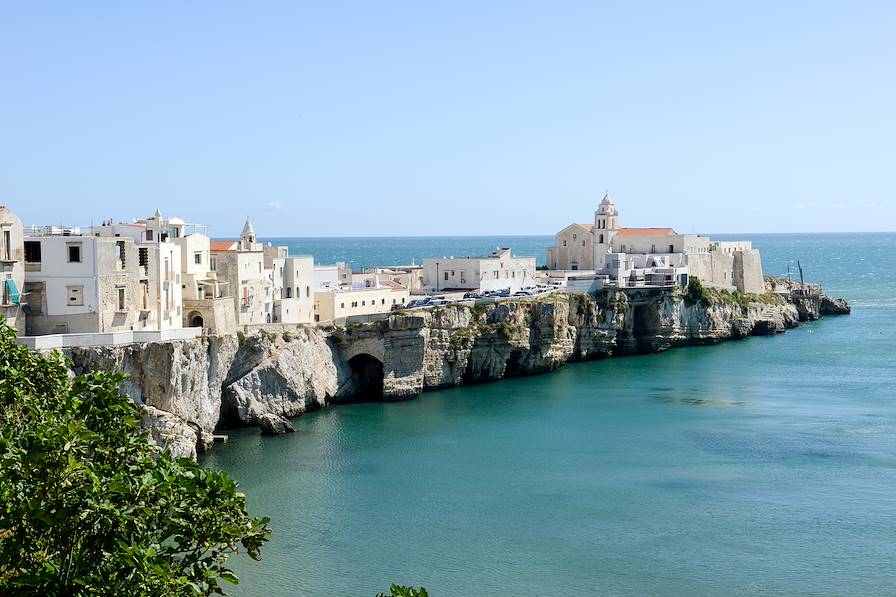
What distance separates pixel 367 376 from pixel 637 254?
3475 centimetres

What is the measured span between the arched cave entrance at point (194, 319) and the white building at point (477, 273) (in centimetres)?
2428

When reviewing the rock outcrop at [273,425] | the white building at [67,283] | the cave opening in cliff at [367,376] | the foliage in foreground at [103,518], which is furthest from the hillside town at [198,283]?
the foliage in foreground at [103,518]

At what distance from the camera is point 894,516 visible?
36594mm

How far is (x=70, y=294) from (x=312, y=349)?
44.9ft

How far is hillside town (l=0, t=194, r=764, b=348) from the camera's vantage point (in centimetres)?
4575

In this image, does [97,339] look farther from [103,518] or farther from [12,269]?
[103,518]

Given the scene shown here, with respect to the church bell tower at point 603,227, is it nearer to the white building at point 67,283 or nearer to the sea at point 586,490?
the sea at point 586,490

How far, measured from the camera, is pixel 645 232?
9094 cm

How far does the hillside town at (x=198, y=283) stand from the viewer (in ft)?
150

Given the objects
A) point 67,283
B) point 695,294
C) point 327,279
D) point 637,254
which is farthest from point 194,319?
point 637,254

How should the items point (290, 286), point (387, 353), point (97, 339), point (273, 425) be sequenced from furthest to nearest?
point (290, 286) → point (387, 353) → point (273, 425) → point (97, 339)

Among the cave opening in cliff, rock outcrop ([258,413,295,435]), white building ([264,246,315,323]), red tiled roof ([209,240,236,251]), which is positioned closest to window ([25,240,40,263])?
rock outcrop ([258,413,295,435])

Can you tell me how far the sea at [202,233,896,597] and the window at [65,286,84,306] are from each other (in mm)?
8729

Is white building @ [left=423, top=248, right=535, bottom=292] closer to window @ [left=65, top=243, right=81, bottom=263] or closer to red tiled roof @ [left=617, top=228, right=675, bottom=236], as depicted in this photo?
red tiled roof @ [left=617, top=228, right=675, bottom=236]
